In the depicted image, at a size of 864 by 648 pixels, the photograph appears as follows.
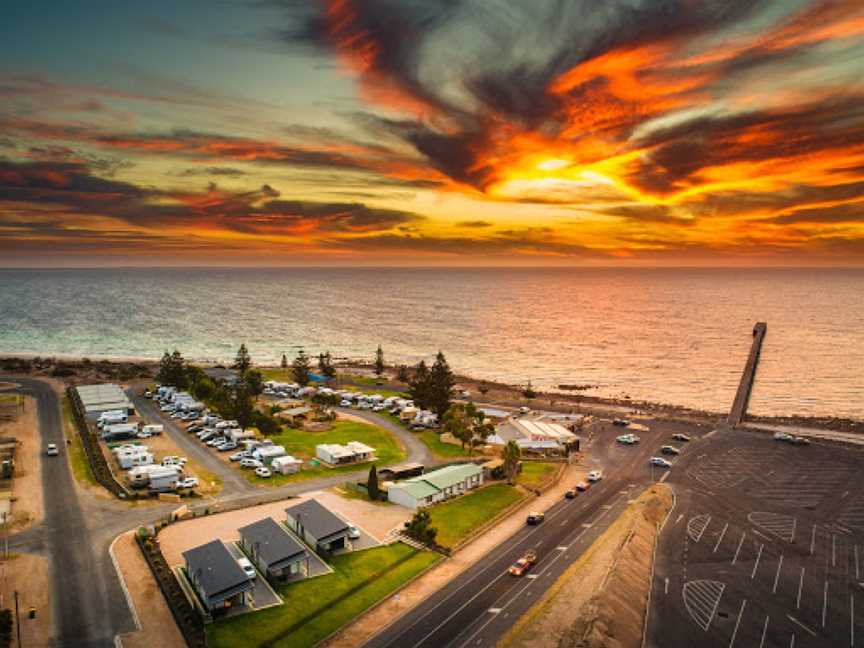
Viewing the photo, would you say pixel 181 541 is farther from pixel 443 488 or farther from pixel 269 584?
pixel 443 488

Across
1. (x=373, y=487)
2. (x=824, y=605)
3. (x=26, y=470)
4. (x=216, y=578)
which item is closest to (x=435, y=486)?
(x=373, y=487)

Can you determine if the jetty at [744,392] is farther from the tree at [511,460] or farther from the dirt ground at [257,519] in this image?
the dirt ground at [257,519]

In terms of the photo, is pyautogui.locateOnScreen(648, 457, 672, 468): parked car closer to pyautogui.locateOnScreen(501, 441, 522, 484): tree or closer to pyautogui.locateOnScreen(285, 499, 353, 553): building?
pyautogui.locateOnScreen(501, 441, 522, 484): tree

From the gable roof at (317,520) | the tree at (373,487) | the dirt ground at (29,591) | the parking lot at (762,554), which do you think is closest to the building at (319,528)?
the gable roof at (317,520)

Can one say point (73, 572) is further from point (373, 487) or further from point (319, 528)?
point (373, 487)

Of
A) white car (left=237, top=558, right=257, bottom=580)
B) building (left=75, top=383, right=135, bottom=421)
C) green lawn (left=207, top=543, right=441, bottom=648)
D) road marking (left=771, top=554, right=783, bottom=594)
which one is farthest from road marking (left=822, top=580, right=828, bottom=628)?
building (left=75, top=383, right=135, bottom=421)

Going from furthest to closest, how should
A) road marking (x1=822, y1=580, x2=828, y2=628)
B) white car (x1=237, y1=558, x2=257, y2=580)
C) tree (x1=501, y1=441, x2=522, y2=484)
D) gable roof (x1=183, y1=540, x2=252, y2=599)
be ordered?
tree (x1=501, y1=441, x2=522, y2=484) → white car (x1=237, y1=558, x2=257, y2=580) → road marking (x1=822, y1=580, x2=828, y2=628) → gable roof (x1=183, y1=540, x2=252, y2=599)

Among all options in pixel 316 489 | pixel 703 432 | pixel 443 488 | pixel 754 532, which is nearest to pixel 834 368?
pixel 703 432
